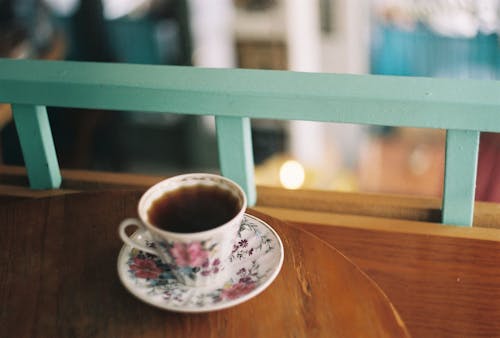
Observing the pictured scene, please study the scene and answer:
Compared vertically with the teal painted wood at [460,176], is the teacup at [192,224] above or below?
above

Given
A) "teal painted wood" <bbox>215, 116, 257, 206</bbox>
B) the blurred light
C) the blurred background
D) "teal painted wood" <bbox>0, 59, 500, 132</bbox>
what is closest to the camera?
"teal painted wood" <bbox>0, 59, 500, 132</bbox>

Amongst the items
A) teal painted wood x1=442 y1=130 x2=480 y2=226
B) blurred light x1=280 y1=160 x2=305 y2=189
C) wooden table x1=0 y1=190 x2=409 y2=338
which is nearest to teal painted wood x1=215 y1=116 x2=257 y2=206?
wooden table x1=0 y1=190 x2=409 y2=338

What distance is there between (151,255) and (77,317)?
0.33ft

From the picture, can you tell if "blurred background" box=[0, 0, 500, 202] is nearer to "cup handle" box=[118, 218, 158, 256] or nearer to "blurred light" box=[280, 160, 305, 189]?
"blurred light" box=[280, 160, 305, 189]

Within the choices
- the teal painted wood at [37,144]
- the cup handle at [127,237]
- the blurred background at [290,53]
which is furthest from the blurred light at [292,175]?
the cup handle at [127,237]

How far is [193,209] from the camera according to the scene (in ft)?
2.38

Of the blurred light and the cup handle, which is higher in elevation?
the cup handle

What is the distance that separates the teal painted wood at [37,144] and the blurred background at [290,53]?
2115mm

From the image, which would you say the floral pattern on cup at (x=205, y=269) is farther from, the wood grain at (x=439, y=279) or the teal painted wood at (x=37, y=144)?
the teal painted wood at (x=37, y=144)

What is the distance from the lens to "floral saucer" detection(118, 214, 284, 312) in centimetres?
67

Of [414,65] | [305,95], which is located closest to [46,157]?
[305,95]

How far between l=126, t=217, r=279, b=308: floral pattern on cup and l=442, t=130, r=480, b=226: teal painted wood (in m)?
0.29

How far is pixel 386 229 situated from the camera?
968 mm

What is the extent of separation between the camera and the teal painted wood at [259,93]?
2.73 ft
